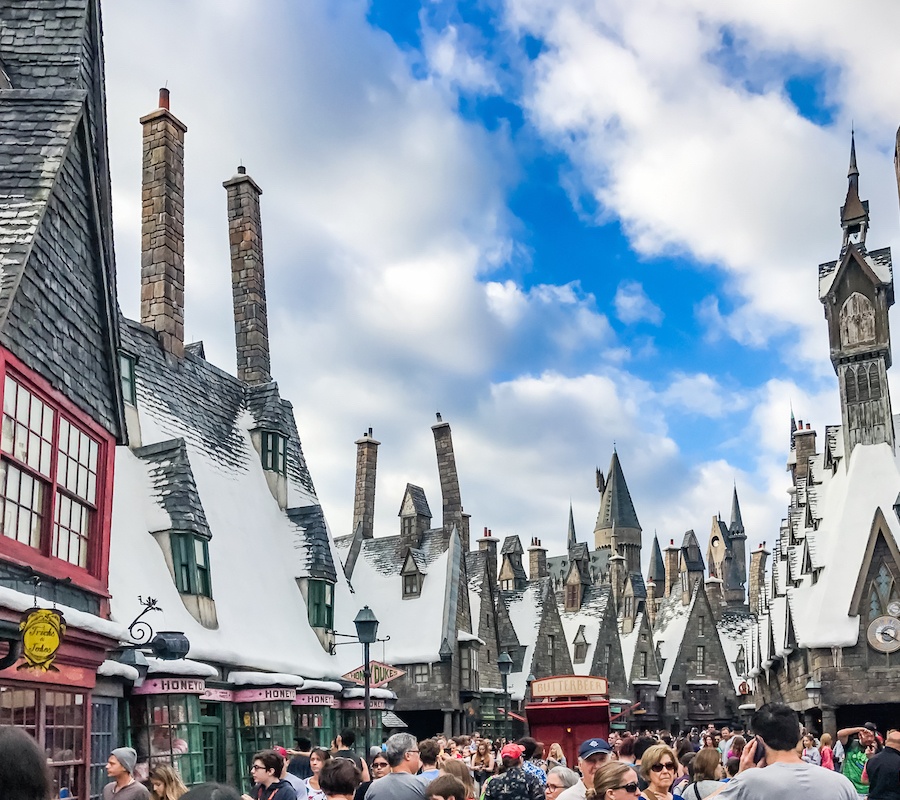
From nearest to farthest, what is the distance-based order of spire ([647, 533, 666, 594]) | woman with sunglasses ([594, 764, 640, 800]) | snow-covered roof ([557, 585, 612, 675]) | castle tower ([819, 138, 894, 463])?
woman with sunglasses ([594, 764, 640, 800]) → castle tower ([819, 138, 894, 463]) → snow-covered roof ([557, 585, 612, 675]) → spire ([647, 533, 666, 594])

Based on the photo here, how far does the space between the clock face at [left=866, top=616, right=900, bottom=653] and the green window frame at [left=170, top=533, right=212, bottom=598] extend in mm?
23422

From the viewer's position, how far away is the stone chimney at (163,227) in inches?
849

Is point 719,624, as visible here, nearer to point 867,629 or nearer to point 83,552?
point 867,629

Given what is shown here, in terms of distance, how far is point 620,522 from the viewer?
100875mm

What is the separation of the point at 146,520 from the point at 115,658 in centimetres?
490

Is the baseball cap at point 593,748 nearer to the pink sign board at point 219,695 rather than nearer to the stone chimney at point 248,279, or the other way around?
the pink sign board at point 219,695

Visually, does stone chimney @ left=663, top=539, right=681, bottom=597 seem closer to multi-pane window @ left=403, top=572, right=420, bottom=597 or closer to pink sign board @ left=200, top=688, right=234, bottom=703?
Result: multi-pane window @ left=403, top=572, right=420, bottom=597

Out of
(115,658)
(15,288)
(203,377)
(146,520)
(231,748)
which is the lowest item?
(231,748)

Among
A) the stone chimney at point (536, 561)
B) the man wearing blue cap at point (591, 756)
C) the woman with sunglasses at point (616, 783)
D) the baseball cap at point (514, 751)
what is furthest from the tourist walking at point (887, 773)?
the stone chimney at point (536, 561)

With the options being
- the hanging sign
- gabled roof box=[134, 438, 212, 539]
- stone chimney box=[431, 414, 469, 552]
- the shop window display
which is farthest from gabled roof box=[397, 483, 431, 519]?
the hanging sign

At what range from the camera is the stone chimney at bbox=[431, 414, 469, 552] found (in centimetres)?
3953

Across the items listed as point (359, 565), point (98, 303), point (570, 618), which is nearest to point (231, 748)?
point (98, 303)

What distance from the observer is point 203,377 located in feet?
73.7

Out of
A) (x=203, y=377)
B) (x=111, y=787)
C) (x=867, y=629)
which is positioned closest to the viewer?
(x=111, y=787)
